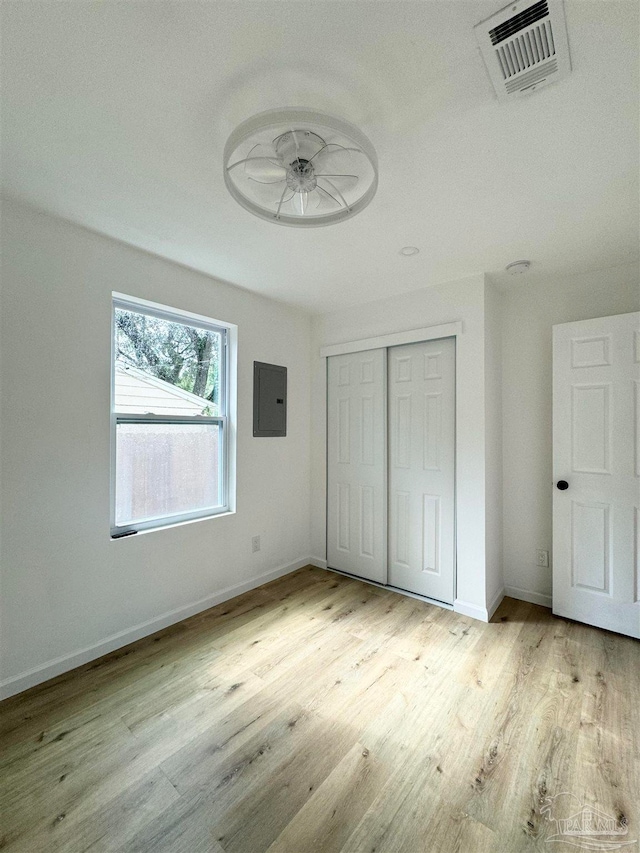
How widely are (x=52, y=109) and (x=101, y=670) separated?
2658 mm

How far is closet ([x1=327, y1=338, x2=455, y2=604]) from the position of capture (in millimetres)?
2895

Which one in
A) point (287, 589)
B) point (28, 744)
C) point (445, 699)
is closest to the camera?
point (28, 744)

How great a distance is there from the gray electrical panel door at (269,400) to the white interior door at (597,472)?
7.23 feet

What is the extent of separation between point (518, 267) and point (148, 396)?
2726mm

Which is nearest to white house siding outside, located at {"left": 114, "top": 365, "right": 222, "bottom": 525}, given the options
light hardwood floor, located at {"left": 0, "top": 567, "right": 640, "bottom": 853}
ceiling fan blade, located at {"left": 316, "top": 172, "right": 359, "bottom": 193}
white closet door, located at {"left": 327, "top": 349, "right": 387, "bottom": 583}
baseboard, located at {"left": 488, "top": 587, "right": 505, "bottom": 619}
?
light hardwood floor, located at {"left": 0, "top": 567, "right": 640, "bottom": 853}

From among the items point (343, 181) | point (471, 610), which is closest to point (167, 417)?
point (343, 181)

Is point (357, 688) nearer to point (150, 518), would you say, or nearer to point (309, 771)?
point (309, 771)

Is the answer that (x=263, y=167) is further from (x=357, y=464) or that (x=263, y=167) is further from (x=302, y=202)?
(x=357, y=464)

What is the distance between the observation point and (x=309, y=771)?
1.48 meters

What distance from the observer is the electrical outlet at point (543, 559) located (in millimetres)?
2863

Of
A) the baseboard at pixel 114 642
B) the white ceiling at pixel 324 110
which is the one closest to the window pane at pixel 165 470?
the baseboard at pixel 114 642

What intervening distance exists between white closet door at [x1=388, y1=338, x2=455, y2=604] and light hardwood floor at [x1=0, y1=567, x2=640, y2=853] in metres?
0.55

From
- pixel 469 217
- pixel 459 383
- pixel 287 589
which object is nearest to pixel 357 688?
pixel 287 589

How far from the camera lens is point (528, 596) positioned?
2.92 meters
